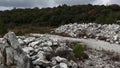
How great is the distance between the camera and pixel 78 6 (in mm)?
93312

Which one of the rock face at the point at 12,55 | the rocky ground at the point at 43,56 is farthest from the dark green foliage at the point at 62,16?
the rock face at the point at 12,55

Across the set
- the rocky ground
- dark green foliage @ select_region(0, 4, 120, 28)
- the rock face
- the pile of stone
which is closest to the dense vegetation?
dark green foliage @ select_region(0, 4, 120, 28)

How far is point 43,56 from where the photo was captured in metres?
19.3

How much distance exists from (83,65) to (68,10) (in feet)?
235

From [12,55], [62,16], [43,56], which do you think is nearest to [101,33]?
[43,56]

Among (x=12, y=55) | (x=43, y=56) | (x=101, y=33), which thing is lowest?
(x=101, y=33)

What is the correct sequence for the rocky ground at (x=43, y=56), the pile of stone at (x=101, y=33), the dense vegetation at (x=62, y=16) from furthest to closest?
1. the dense vegetation at (x=62, y=16)
2. the pile of stone at (x=101, y=33)
3. the rocky ground at (x=43, y=56)

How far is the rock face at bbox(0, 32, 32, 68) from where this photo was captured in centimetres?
1727

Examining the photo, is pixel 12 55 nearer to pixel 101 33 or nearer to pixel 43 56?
pixel 43 56

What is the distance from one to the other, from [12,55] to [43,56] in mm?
2330

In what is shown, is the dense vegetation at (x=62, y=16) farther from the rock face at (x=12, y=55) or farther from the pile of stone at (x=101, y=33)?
the rock face at (x=12, y=55)

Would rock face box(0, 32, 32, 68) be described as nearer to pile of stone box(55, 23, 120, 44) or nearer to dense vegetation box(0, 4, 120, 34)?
pile of stone box(55, 23, 120, 44)

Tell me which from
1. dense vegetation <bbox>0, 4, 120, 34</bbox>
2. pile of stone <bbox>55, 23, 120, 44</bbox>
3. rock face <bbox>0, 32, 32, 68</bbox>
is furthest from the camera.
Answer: dense vegetation <bbox>0, 4, 120, 34</bbox>

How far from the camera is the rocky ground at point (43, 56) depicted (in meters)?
17.6
